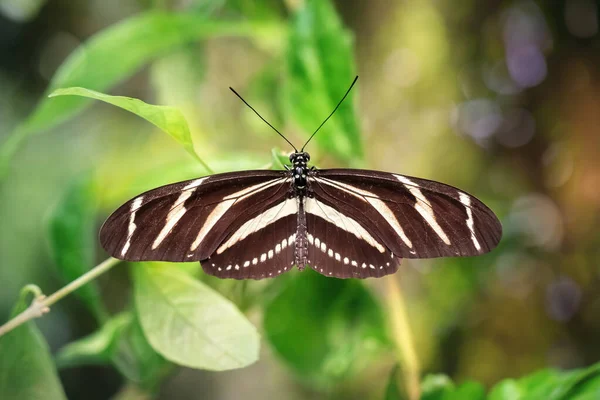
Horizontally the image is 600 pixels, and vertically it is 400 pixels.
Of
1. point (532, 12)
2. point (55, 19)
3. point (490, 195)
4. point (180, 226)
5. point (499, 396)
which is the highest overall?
point (55, 19)

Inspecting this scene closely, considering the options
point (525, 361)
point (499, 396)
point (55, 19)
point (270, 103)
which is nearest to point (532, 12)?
point (270, 103)

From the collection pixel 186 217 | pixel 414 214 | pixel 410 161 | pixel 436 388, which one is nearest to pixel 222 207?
pixel 186 217

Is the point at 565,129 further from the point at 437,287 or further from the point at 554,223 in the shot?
the point at 437,287

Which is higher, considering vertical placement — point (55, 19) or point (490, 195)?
point (55, 19)

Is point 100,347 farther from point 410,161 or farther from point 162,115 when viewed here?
point 410,161

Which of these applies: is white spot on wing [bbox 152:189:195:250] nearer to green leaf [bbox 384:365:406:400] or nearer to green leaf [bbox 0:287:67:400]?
green leaf [bbox 0:287:67:400]

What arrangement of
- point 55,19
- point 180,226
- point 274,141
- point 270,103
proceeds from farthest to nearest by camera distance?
point 55,19
point 274,141
point 270,103
point 180,226

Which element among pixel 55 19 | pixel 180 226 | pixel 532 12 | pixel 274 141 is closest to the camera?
Answer: pixel 180 226
